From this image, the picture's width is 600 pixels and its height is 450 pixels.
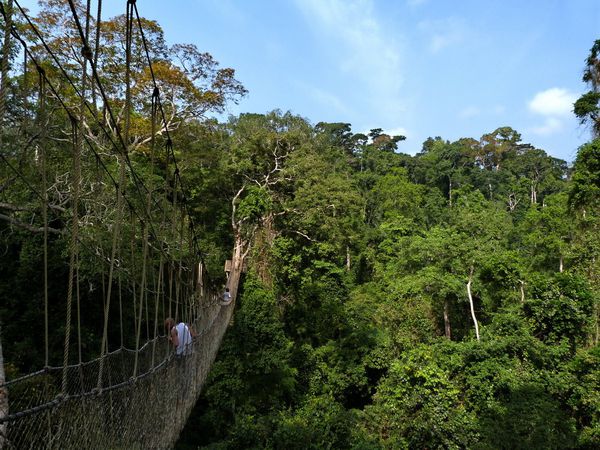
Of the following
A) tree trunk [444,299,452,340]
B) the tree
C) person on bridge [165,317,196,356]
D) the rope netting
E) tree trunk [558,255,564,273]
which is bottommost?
tree trunk [444,299,452,340]

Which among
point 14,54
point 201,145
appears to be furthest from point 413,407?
point 14,54

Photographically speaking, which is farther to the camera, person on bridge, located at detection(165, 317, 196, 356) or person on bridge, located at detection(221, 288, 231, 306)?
person on bridge, located at detection(221, 288, 231, 306)

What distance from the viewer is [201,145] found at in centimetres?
867

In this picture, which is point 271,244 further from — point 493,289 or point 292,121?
point 493,289

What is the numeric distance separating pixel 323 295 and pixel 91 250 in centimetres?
588

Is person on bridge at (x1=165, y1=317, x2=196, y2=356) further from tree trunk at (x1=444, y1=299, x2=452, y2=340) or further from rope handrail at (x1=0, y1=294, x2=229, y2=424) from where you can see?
tree trunk at (x1=444, y1=299, x2=452, y2=340)

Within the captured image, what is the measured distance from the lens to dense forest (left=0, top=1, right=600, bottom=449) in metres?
5.86

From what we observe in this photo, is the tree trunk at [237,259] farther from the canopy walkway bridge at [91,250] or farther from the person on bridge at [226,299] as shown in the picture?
the person on bridge at [226,299]

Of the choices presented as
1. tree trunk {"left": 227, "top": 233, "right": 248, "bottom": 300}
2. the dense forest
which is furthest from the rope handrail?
tree trunk {"left": 227, "top": 233, "right": 248, "bottom": 300}

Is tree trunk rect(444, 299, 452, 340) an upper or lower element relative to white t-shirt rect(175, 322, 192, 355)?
lower

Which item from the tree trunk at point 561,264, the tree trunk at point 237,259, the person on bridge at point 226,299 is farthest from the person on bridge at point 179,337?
the tree trunk at point 561,264

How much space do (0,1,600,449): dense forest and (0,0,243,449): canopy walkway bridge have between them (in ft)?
0.20

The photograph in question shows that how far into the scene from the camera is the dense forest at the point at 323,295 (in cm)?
586

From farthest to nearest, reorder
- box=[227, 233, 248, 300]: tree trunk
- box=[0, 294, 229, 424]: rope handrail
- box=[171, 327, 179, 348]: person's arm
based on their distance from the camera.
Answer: box=[227, 233, 248, 300]: tree trunk → box=[171, 327, 179, 348]: person's arm → box=[0, 294, 229, 424]: rope handrail
